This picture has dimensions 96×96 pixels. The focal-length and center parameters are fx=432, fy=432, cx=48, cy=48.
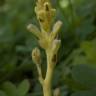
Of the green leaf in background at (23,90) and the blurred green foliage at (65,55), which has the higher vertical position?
the green leaf in background at (23,90)

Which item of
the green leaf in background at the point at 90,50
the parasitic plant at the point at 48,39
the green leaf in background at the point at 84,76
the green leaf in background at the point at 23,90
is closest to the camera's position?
the parasitic plant at the point at 48,39

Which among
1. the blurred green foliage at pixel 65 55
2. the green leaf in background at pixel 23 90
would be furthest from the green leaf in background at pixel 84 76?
the green leaf in background at pixel 23 90

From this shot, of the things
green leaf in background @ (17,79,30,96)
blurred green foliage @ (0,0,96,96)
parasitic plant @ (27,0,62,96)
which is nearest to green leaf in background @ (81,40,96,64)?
blurred green foliage @ (0,0,96,96)

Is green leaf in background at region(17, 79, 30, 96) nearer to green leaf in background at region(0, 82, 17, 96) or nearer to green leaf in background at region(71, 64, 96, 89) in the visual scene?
green leaf in background at region(0, 82, 17, 96)

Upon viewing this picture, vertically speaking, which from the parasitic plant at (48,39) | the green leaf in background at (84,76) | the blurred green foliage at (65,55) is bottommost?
the blurred green foliage at (65,55)

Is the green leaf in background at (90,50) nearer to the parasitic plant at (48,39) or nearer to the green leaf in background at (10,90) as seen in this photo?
the green leaf in background at (10,90)

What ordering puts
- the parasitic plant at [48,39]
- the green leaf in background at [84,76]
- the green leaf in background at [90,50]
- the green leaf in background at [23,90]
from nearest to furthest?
1. the parasitic plant at [48,39]
2. the green leaf in background at [84,76]
3. the green leaf in background at [23,90]
4. the green leaf in background at [90,50]

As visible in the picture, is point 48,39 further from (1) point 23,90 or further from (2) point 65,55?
(2) point 65,55

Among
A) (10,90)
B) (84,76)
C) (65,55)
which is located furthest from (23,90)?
(65,55)

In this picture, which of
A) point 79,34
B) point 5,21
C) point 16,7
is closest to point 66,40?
Result: point 79,34
